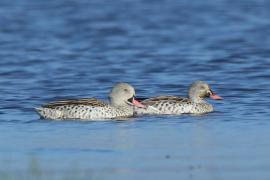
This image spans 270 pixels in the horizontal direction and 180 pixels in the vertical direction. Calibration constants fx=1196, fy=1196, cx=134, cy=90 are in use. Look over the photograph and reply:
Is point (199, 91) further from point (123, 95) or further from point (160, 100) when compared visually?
point (123, 95)

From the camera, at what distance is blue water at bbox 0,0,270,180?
1220 cm

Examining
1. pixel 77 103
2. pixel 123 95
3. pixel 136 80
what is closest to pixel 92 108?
pixel 77 103

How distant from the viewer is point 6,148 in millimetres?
13312

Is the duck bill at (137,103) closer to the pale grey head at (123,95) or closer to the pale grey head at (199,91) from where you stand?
the pale grey head at (123,95)

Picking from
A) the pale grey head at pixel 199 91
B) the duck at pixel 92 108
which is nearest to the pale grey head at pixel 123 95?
the duck at pixel 92 108

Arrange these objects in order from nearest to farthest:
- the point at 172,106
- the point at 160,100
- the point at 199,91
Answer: the point at 172,106, the point at 160,100, the point at 199,91

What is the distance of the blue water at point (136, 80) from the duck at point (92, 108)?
0.85 feet

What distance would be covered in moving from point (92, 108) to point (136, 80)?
5056 millimetres

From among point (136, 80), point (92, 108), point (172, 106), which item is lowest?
point (136, 80)

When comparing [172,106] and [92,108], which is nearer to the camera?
[92,108]

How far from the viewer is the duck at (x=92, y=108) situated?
1639cm

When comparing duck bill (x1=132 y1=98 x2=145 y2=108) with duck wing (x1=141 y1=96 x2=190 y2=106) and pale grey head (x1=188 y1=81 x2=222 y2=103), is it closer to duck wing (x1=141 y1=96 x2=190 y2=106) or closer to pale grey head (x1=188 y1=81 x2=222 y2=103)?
duck wing (x1=141 y1=96 x2=190 y2=106)

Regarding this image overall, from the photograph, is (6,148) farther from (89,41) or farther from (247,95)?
(89,41)

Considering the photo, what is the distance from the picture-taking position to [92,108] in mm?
16578
